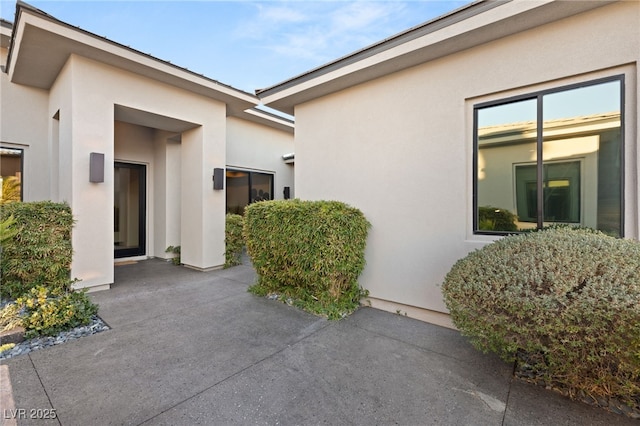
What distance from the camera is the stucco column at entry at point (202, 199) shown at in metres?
6.86

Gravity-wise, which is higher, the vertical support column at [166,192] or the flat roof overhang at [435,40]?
the flat roof overhang at [435,40]

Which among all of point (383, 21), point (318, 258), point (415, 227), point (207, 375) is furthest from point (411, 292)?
point (383, 21)

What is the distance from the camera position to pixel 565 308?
6.95 ft

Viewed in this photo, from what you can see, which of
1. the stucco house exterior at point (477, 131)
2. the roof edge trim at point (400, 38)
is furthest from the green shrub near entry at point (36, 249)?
the stucco house exterior at point (477, 131)

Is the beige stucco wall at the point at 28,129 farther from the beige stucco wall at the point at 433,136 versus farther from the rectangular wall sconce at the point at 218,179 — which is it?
the beige stucco wall at the point at 433,136

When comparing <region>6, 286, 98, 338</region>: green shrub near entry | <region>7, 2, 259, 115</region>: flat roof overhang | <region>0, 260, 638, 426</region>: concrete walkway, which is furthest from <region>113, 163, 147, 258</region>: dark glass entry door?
<region>0, 260, 638, 426</region>: concrete walkway

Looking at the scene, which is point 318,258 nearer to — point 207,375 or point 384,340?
point 384,340

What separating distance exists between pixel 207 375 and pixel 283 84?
5.14 m

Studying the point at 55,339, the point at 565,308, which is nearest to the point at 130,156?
the point at 55,339

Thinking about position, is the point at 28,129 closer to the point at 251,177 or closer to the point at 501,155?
the point at 251,177

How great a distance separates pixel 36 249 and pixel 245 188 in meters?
5.78

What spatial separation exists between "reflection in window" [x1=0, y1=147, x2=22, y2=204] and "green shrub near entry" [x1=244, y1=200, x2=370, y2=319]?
539 cm

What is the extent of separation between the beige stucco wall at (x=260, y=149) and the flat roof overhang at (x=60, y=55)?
281 cm

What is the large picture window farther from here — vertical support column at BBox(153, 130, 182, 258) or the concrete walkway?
vertical support column at BBox(153, 130, 182, 258)
